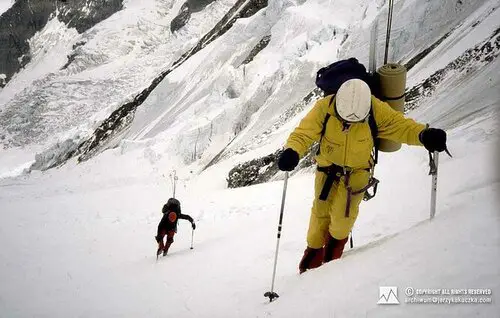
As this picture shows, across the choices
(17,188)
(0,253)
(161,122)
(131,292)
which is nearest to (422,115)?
(131,292)

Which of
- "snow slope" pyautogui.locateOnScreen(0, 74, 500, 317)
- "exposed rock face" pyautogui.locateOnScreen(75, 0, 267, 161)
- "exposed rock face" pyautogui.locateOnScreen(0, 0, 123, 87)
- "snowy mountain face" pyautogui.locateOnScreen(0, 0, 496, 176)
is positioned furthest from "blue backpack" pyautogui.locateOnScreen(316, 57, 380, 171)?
"exposed rock face" pyautogui.locateOnScreen(0, 0, 123, 87)

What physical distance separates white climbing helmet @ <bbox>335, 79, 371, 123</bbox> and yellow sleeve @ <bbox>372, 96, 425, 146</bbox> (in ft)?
0.77

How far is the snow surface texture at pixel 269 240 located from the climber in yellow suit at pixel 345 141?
20.7 inches

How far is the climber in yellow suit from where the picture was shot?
13.0 feet

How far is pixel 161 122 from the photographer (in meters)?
25.1

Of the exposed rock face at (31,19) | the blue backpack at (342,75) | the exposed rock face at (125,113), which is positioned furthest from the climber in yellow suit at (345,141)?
the exposed rock face at (31,19)

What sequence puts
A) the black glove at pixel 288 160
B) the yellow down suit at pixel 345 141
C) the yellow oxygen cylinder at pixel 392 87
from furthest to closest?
the yellow oxygen cylinder at pixel 392 87, the yellow down suit at pixel 345 141, the black glove at pixel 288 160

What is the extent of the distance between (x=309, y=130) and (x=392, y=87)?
1003mm

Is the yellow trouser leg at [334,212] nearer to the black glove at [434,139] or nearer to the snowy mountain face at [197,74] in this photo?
the black glove at [434,139]

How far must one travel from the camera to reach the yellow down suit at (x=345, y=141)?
4.16 metres

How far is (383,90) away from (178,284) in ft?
13.4

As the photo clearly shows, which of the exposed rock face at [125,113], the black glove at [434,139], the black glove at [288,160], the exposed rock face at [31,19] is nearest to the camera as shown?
the black glove at [434,139]

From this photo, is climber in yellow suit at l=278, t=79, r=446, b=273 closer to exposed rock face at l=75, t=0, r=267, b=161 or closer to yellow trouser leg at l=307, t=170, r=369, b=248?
yellow trouser leg at l=307, t=170, r=369, b=248

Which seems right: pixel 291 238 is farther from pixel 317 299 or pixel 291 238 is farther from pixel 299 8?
pixel 299 8
